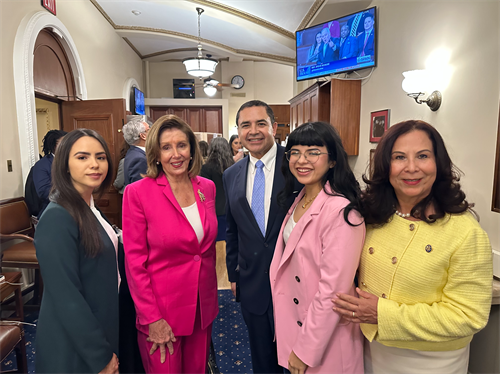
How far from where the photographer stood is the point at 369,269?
1.19 m

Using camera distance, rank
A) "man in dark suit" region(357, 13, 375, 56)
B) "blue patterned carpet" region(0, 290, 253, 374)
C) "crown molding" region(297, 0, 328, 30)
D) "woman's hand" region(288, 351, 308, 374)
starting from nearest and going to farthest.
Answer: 1. "woman's hand" region(288, 351, 308, 374)
2. "blue patterned carpet" region(0, 290, 253, 374)
3. "man in dark suit" region(357, 13, 375, 56)
4. "crown molding" region(297, 0, 328, 30)

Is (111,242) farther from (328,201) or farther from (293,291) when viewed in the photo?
(328,201)

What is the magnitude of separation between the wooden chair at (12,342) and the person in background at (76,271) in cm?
76

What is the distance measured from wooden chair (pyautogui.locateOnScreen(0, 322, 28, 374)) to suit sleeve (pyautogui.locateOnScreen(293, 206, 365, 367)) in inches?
65.6

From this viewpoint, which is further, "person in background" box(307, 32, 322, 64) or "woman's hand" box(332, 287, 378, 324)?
"person in background" box(307, 32, 322, 64)

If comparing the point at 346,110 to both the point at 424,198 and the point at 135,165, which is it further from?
the point at 424,198

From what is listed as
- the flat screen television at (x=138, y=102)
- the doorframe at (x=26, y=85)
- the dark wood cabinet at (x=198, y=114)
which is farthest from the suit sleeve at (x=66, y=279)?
the dark wood cabinet at (x=198, y=114)

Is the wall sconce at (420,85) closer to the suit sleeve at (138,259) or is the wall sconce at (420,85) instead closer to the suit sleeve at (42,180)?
the suit sleeve at (138,259)

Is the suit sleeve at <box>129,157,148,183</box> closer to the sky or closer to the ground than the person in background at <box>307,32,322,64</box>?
closer to the ground

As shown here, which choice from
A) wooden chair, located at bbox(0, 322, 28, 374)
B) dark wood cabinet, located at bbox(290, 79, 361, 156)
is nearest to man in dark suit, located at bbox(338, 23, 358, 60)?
dark wood cabinet, located at bbox(290, 79, 361, 156)

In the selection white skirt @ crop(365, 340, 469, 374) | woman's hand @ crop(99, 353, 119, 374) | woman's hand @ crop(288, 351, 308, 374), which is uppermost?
white skirt @ crop(365, 340, 469, 374)

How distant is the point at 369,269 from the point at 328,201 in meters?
0.31

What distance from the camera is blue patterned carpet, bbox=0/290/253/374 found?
226 cm

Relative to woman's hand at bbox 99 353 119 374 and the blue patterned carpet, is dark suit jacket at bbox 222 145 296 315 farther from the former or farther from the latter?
the blue patterned carpet
